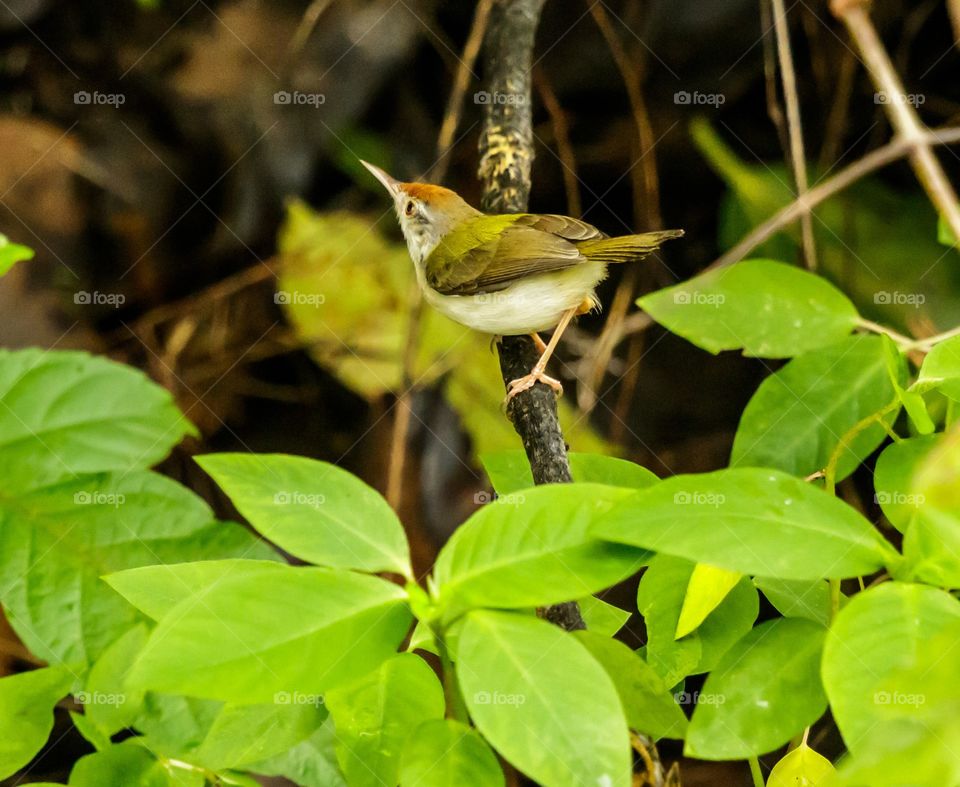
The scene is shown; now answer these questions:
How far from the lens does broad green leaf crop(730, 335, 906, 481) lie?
1240 millimetres

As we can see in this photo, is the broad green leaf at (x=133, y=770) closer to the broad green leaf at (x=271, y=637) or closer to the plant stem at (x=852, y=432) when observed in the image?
the broad green leaf at (x=271, y=637)

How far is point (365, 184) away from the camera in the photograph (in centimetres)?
328

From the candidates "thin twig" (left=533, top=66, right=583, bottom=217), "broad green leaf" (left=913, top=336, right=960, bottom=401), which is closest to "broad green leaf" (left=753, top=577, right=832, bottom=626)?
"broad green leaf" (left=913, top=336, right=960, bottom=401)

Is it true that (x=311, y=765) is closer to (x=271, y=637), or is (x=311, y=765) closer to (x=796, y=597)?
(x=271, y=637)

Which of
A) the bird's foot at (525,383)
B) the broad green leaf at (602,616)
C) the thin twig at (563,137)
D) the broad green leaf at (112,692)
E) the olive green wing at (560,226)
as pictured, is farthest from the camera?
the thin twig at (563,137)

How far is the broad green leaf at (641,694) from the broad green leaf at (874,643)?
0.63 feet

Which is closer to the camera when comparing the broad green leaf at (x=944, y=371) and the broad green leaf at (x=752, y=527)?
the broad green leaf at (x=752, y=527)

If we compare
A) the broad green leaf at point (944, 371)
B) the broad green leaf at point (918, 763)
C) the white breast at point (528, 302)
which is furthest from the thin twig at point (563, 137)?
the broad green leaf at point (918, 763)

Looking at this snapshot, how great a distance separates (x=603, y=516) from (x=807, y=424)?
0.61 meters

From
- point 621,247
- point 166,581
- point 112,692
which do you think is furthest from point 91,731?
point 621,247

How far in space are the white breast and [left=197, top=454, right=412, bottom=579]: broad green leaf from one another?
3.98 feet

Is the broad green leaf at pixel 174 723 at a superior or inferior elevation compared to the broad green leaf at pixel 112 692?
inferior

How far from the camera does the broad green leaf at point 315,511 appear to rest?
2.77 feet

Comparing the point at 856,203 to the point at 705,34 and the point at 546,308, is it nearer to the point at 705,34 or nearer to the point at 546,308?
the point at 705,34
